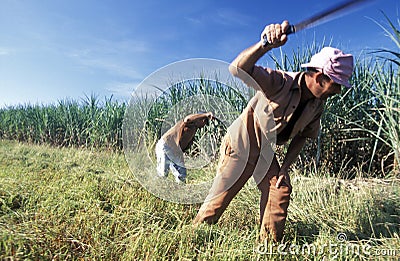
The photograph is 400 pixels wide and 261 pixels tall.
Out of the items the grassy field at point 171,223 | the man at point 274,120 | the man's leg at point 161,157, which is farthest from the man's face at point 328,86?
the man's leg at point 161,157

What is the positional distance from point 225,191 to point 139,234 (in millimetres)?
575

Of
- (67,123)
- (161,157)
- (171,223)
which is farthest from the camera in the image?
(67,123)

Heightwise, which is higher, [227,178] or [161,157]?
[161,157]

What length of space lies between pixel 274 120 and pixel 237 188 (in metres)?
0.51

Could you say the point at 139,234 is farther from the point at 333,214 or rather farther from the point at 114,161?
the point at 114,161

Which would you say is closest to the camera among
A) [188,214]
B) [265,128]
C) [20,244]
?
[20,244]

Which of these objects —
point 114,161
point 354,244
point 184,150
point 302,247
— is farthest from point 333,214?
point 114,161

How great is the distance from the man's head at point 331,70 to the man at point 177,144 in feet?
3.27

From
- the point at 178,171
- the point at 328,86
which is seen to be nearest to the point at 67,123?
the point at 178,171

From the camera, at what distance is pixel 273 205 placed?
6.13 feet

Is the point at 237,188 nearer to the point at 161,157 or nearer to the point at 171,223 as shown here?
the point at 171,223

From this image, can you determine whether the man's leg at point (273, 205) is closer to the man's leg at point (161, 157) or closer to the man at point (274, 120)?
the man at point (274, 120)

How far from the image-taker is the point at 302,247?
1950 millimetres

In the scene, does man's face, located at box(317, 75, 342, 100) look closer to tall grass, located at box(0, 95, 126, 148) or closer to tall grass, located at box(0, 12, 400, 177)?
tall grass, located at box(0, 12, 400, 177)
